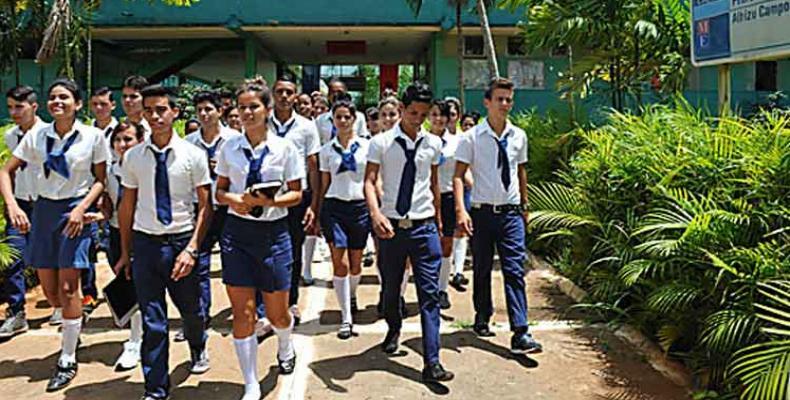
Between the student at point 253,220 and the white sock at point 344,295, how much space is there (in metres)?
1.36

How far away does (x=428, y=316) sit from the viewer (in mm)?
4688

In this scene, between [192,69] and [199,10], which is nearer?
[199,10]

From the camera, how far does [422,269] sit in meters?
4.77

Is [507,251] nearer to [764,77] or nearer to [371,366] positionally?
[371,366]

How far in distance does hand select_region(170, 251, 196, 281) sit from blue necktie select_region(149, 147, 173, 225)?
236 millimetres

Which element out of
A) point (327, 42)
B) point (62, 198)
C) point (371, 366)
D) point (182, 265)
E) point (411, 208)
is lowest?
point (371, 366)

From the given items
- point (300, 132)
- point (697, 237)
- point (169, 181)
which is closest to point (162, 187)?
point (169, 181)

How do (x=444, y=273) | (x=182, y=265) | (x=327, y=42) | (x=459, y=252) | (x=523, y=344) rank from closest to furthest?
(x=182, y=265), (x=523, y=344), (x=444, y=273), (x=459, y=252), (x=327, y=42)

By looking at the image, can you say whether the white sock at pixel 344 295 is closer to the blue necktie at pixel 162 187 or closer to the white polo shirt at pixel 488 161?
the white polo shirt at pixel 488 161

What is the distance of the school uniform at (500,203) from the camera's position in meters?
5.23

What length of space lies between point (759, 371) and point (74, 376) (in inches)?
157

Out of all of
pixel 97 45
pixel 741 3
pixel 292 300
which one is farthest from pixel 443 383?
pixel 97 45

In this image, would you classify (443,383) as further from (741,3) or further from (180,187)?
(741,3)

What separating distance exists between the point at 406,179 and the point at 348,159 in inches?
50.5
